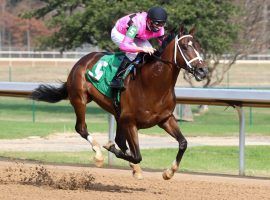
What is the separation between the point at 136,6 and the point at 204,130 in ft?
23.5

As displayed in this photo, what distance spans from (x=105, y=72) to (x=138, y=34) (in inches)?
27.4

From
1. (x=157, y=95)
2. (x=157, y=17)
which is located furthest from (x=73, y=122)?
(x=157, y=17)

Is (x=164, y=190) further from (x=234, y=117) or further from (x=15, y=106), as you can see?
(x=15, y=106)

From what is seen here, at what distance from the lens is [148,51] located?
8430mm

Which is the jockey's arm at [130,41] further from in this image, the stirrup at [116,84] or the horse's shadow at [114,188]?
the horse's shadow at [114,188]

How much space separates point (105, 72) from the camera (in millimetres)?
9094

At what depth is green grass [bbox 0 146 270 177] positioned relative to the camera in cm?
1209

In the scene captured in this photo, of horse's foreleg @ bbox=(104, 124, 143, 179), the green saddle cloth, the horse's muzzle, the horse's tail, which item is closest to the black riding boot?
the green saddle cloth

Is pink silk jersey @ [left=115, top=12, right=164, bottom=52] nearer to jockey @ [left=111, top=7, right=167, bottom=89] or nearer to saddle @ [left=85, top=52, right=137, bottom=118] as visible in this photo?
jockey @ [left=111, top=7, right=167, bottom=89]

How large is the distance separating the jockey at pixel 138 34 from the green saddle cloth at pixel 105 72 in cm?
15

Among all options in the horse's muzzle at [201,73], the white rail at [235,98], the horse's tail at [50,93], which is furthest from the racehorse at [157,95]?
the white rail at [235,98]

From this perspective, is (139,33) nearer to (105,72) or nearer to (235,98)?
(105,72)

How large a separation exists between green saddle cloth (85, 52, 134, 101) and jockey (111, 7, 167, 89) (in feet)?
0.49

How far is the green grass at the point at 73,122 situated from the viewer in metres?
19.7
